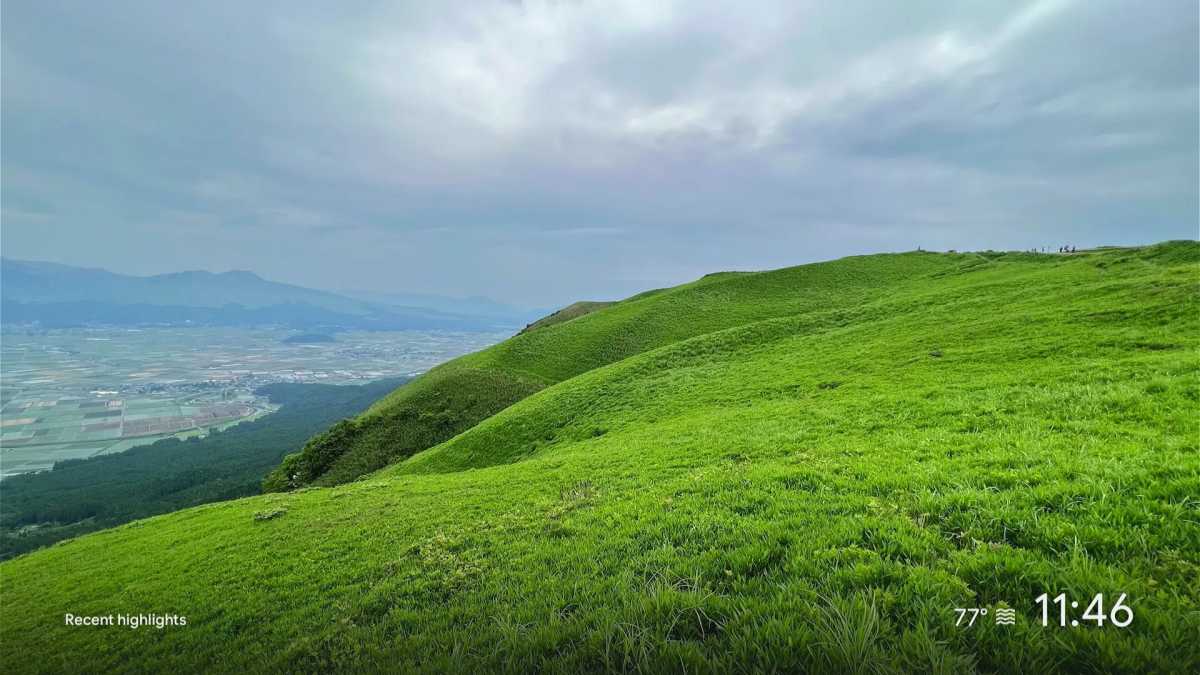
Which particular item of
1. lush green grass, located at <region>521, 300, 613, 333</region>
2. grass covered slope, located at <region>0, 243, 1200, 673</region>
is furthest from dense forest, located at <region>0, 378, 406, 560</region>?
grass covered slope, located at <region>0, 243, 1200, 673</region>

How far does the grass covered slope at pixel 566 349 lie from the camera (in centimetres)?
3909

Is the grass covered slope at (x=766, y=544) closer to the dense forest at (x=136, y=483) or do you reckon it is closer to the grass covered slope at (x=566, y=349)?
the grass covered slope at (x=566, y=349)

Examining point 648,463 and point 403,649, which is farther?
point 648,463

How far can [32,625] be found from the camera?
12.0 m

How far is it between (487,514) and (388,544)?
104 inches

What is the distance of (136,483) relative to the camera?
115188 mm

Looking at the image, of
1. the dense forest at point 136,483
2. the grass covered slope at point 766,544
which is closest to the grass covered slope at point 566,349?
the grass covered slope at point 766,544

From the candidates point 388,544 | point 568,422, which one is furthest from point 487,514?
point 568,422

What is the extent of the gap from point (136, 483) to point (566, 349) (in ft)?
440

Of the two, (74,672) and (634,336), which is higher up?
(634,336)

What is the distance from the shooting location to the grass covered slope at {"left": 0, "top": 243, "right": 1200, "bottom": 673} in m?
4.72

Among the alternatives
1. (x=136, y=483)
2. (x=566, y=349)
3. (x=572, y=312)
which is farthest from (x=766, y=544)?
(x=136, y=483)

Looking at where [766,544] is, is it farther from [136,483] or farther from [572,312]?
[136,483]

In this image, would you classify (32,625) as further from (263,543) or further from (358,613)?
(358,613)
